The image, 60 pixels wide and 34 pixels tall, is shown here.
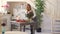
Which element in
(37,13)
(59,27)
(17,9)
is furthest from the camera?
(17,9)

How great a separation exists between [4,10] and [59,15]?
6.58 ft

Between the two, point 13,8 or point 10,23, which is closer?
point 10,23

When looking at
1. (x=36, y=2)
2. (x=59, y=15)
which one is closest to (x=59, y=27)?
(x=59, y=15)

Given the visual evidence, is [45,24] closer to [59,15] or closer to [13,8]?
[59,15]

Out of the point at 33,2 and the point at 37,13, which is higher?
the point at 33,2

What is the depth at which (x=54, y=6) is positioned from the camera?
5098 mm

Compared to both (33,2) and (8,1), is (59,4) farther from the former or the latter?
(8,1)

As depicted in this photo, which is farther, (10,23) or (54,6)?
(54,6)

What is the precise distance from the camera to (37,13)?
480 cm

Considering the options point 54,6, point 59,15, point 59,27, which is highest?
point 54,6

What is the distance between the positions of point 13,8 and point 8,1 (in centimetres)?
32

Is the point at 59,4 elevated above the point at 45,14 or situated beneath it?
elevated above

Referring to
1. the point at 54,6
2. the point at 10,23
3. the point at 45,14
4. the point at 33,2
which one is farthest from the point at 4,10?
the point at 54,6

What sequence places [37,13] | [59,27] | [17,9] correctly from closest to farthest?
[59,27], [37,13], [17,9]
